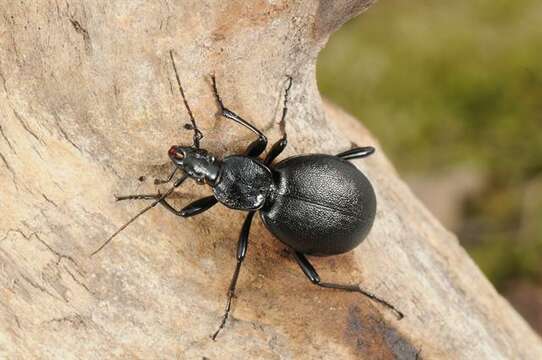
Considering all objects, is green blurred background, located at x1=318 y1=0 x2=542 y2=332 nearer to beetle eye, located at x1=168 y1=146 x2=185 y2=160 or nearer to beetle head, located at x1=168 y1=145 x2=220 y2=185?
beetle head, located at x1=168 y1=145 x2=220 y2=185

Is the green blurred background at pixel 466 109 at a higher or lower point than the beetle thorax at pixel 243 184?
lower

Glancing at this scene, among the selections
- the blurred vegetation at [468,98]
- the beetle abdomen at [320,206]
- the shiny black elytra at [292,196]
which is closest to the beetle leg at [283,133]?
the shiny black elytra at [292,196]

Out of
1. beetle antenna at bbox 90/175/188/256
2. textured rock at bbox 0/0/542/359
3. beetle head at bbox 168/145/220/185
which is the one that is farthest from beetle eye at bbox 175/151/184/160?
beetle antenna at bbox 90/175/188/256

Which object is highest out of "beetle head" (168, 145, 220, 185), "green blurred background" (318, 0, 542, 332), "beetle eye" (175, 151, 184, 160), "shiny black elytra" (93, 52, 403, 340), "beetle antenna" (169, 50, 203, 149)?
"beetle antenna" (169, 50, 203, 149)

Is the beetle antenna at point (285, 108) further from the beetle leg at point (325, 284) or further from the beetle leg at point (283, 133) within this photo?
the beetle leg at point (325, 284)

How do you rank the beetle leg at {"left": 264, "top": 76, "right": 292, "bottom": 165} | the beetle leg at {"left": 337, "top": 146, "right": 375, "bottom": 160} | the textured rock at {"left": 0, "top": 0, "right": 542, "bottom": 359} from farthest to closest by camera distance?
the beetle leg at {"left": 337, "top": 146, "right": 375, "bottom": 160} < the beetle leg at {"left": 264, "top": 76, "right": 292, "bottom": 165} < the textured rock at {"left": 0, "top": 0, "right": 542, "bottom": 359}

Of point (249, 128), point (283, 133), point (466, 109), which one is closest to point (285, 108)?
point (283, 133)
